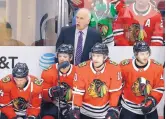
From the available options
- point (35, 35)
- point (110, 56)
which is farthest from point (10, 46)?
point (110, 56)

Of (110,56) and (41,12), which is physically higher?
(41,12)

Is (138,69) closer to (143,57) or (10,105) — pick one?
(143,57)

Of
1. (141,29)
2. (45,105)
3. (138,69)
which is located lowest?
(45,105)

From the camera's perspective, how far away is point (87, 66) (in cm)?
513

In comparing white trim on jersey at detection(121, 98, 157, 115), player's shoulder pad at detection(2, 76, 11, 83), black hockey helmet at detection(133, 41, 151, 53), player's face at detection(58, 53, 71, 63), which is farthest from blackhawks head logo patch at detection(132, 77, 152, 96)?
player's shoulder pad at detection(2, 76, 11, 83)

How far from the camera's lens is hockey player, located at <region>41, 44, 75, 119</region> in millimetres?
5230

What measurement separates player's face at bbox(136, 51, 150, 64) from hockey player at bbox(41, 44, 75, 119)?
1.94 feet

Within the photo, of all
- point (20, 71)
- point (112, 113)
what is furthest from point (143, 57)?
point (20, 71)

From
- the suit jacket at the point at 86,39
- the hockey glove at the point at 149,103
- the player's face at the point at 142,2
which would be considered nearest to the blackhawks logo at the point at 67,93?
the suit jacket at the point at 86,39

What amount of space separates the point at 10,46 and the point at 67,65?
0.62 metres

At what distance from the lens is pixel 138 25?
5.41m

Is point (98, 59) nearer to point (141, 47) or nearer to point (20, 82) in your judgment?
point (141, 47)

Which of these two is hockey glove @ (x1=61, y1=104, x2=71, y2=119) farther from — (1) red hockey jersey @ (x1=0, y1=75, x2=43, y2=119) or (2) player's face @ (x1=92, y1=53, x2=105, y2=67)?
(2) player's face @ (x1=92, y1=53, x2=105, y2=67)

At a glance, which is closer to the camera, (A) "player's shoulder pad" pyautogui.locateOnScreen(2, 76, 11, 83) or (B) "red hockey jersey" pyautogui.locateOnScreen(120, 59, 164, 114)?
(B) "red hockey jersey" pyautogui.locateOnScreen(120, 59, 164, 114)
